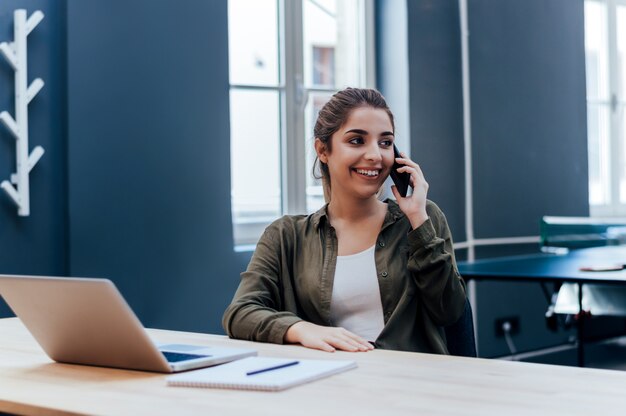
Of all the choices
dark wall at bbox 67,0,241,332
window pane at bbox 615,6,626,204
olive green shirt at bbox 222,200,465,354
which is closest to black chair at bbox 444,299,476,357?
olive green shirt at bbox 222,200,465,354

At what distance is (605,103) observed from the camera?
688 centimetres

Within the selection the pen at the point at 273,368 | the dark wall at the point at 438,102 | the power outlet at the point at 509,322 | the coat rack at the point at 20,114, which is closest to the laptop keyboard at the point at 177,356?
the pen at the point at 273,368

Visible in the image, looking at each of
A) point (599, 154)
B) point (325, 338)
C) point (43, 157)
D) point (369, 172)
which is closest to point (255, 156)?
point (43, 157)

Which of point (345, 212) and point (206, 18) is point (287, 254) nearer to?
point (345, 212)

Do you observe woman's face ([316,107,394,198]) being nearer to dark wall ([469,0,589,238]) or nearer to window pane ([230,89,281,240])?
window pane ([230,89,281,240])

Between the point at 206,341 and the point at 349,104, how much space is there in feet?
2.60

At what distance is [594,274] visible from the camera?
142 inches

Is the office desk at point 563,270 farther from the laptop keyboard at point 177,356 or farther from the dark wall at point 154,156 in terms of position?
the laptop keyboard at point 177,356

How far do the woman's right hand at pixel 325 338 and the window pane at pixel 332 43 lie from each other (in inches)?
114

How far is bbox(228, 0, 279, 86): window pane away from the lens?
4441mm

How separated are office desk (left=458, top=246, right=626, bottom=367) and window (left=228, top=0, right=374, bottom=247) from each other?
1.03 meters

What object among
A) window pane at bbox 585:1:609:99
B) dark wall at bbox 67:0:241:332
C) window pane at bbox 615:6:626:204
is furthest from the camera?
window pane at bbox 615:6:626:204

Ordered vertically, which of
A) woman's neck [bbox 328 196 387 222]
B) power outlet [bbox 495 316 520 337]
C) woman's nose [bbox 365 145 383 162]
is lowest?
power outlet [bbox 495 316 520 337]

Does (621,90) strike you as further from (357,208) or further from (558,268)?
(357,208)
